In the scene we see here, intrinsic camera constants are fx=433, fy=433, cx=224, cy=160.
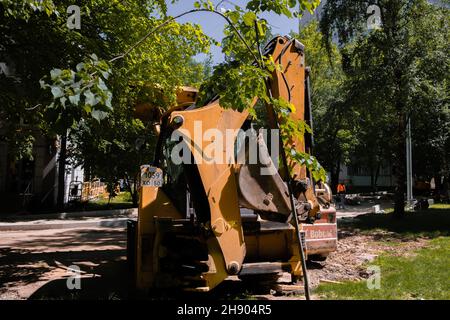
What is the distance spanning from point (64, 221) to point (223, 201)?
49.7ft

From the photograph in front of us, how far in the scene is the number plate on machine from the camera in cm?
663

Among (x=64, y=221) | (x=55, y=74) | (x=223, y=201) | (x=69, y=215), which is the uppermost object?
(x=55, y=74)

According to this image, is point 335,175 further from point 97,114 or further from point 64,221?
point 97,114

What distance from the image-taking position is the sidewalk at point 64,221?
55.1 ft

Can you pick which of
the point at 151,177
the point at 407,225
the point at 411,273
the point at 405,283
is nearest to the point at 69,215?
the point at 407,225

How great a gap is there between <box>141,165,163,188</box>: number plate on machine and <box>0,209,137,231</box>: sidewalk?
12.0 m

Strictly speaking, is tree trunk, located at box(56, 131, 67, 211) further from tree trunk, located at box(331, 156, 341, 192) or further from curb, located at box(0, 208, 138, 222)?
tree trunk, located at box(331, 156, 341, 192)

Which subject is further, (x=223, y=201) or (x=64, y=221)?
(x=64, y=221)

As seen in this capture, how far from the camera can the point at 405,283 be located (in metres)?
7.16

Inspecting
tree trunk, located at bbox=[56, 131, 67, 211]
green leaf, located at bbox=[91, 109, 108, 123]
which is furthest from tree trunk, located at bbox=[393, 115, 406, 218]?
green leaf, located at bbox=[91, 109, 108, 123]

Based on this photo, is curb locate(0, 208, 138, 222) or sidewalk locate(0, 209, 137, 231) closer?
sidewalk locate(0, 209, 137, 231)
